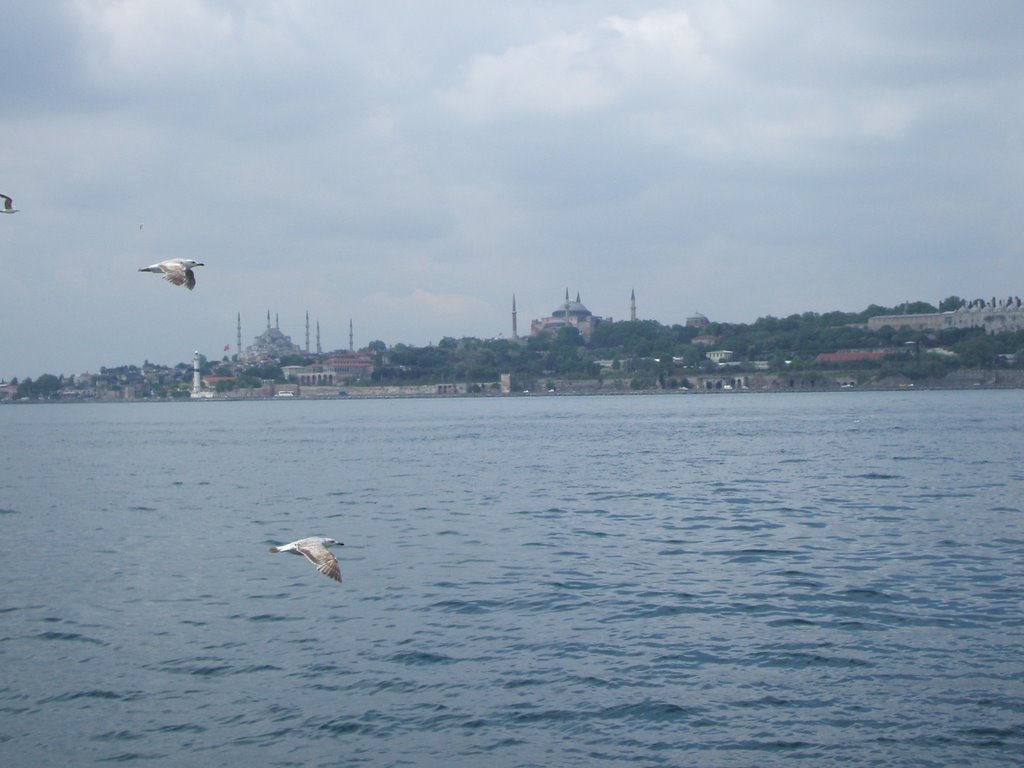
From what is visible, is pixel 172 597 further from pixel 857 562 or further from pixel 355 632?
pixel 857 562

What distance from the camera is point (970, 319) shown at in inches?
7500

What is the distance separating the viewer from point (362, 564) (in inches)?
803

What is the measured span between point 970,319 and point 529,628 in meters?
192

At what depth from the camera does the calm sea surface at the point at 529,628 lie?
37.1 feet

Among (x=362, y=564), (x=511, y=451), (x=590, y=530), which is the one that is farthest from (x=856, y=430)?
(x=362, y=564)

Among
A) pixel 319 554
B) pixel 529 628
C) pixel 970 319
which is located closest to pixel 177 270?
pixel 319 554

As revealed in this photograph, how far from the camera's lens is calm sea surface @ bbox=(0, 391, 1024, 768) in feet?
37.1

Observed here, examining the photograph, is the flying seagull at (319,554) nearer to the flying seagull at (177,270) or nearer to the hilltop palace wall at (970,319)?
the flying seagull at (177,270)

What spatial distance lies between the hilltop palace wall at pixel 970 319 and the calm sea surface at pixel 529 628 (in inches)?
6559

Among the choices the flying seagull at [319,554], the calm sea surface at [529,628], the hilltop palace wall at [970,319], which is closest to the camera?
the flying seagull at [319,554]

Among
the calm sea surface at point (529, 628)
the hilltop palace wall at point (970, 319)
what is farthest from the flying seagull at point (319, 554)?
the hilltop palace wall at point (970, 319)

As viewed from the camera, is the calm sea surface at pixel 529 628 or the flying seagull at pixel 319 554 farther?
the calm sea surface at pixel 529 628

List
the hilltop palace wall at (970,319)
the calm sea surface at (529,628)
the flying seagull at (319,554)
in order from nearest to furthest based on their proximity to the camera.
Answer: the flying seagull at (319,554)
the calm sea surface at (529,628)
the hilltop palace wall at (970,319)

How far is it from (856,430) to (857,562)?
148 feet
